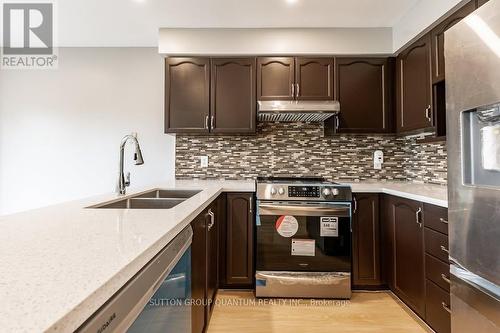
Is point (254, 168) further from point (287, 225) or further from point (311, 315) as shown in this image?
point (311, 315)

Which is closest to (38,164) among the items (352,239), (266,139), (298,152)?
(266,139)

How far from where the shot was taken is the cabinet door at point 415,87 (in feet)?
7.23

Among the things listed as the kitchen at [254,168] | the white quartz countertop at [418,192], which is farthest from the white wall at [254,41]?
the white quartz countertop at [418,192]

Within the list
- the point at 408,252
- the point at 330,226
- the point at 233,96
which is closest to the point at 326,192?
the point at 330,226

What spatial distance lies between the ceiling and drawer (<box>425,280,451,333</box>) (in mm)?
2165

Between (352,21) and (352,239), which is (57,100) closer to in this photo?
(352,21)

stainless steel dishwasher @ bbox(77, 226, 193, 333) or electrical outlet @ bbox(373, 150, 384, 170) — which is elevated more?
electrical outlet @ bbox(373, 150, 384, 170)

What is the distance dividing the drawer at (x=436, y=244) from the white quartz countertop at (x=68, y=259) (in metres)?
1.46

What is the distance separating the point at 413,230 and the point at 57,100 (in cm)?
373

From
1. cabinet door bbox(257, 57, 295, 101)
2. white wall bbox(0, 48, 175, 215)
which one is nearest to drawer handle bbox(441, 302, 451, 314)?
cabinet door bbox(257, 57, 295, 101)

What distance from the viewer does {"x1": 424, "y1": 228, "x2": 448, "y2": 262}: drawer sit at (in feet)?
5.24

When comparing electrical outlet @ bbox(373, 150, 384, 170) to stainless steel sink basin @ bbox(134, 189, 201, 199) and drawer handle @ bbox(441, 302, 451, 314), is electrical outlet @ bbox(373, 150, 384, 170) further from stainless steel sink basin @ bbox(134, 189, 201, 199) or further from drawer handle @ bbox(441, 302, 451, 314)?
stainless steel sink basin @ bbox(134, 189, 201, 199)

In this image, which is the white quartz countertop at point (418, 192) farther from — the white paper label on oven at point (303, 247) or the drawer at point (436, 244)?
the white paper label on oven at point (303, 247)

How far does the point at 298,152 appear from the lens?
118 inches
